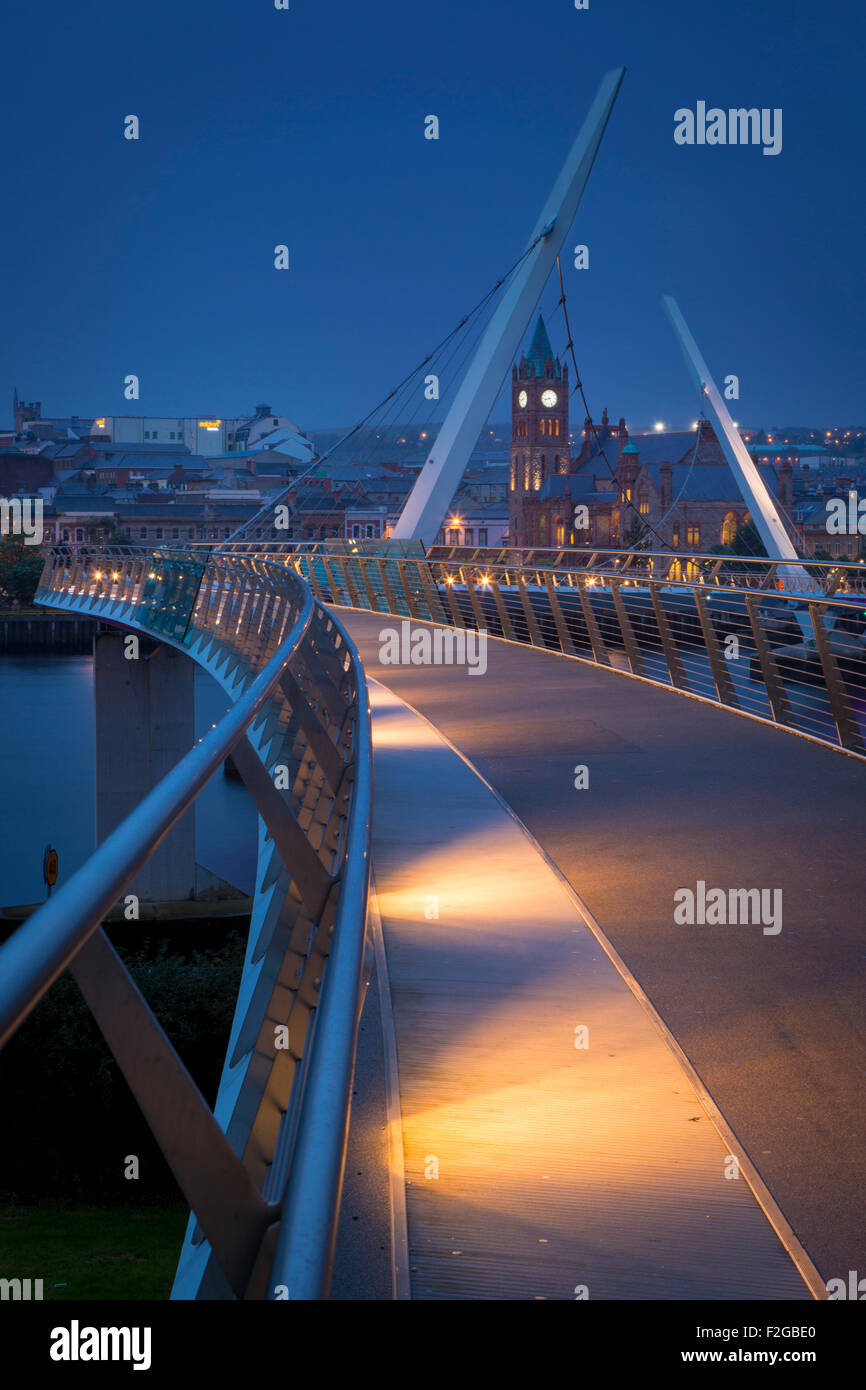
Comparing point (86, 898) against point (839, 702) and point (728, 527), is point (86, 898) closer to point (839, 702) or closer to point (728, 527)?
point (839, 702)

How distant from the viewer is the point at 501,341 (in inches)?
1261

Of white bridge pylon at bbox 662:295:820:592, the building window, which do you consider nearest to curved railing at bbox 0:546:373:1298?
white bridge pylon at bbox 662:295:820:592

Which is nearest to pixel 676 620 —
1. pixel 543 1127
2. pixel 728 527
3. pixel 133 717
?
pixel 543 1127

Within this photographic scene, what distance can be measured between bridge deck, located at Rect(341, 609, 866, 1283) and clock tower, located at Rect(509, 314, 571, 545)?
145291mm

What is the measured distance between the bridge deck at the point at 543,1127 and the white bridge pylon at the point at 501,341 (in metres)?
27.4

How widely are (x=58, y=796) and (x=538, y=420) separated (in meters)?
120

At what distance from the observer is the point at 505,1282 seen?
2.58m

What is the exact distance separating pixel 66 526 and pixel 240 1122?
394 ft

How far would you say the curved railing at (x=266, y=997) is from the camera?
4.94 ft

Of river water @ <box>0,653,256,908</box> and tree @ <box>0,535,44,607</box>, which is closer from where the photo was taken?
river water @ <box>0,653,256,908</box>

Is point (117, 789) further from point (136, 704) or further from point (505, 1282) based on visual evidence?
point (505, 1282)

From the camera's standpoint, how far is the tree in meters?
87.6

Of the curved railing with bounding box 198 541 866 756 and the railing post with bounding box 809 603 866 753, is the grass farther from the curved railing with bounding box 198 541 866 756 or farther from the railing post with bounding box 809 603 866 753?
the railing post with bounding box 809 603 866 753

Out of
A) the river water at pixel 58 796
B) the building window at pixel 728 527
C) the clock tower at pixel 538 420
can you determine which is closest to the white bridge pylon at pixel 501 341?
the river water at pixel 58 796
